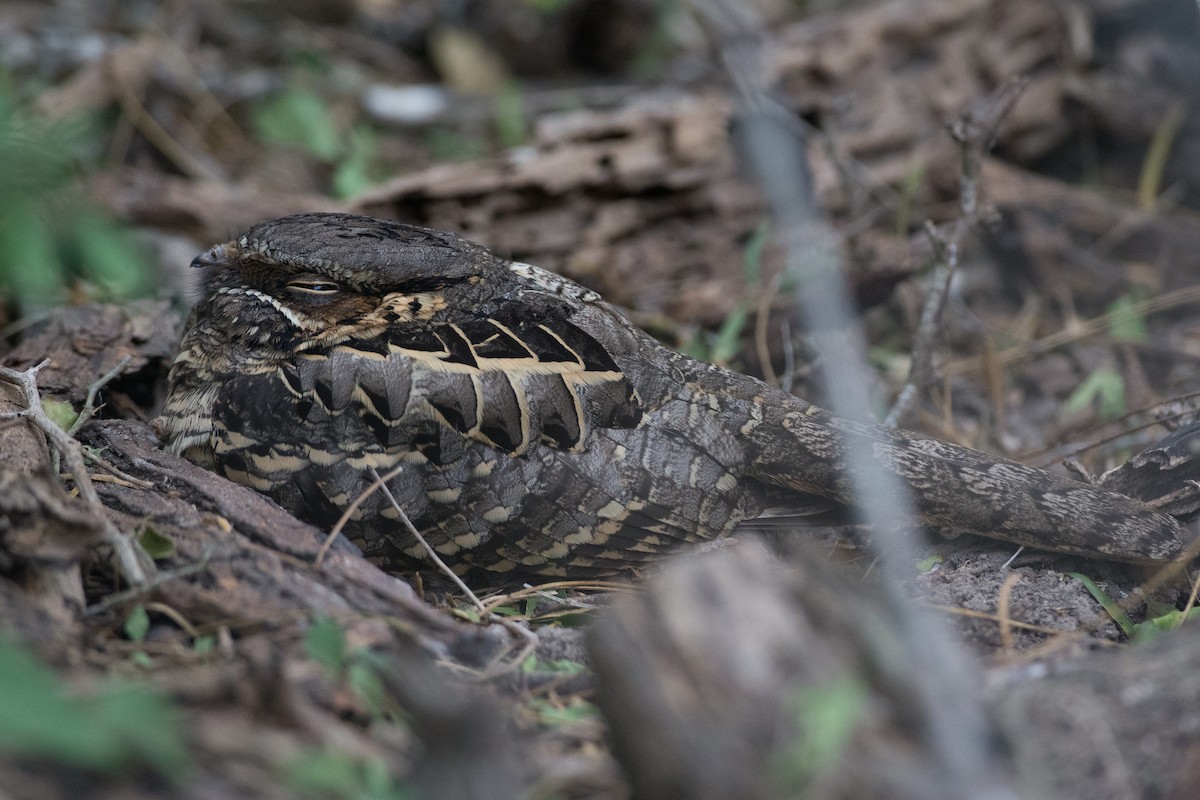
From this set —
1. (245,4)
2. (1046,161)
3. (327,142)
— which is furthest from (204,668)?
(245,4)

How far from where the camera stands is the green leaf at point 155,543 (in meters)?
2.51

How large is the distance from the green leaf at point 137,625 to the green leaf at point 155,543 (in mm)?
198

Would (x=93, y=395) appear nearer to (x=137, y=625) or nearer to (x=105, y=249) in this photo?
(x=137, y=625)

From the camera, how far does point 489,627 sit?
9.13 feet

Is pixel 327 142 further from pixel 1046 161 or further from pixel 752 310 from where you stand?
pixel 1046 161

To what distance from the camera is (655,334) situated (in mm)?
4789

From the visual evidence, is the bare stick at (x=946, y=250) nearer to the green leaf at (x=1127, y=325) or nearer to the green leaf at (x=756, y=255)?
the green leaf at (x=756, y=255)

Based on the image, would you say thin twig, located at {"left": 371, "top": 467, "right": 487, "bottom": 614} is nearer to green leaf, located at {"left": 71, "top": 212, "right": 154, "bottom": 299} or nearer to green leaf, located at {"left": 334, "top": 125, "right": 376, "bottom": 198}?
green leaf, located at {"left": 71, "top": 212, "right": 154, "bottom": 299}

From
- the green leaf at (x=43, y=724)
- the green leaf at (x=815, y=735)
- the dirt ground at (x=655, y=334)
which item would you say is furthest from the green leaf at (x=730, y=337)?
the green leaf at (x=43, y=724)

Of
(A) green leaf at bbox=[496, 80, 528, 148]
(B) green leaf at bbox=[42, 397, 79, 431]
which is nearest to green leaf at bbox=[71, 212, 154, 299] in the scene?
(B) green leaf at bbox=[42, 397, 79, 431]

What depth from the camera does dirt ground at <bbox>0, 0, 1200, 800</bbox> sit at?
174 centimetres

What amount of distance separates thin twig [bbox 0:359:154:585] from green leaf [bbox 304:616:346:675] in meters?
0.49

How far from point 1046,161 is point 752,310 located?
99.1 inches

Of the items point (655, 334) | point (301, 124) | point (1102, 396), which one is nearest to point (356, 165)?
point (301, 124)
